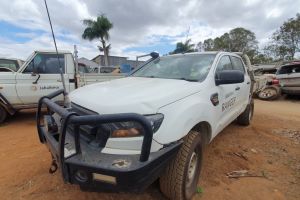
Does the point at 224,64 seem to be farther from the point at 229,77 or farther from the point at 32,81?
the point at 32,81

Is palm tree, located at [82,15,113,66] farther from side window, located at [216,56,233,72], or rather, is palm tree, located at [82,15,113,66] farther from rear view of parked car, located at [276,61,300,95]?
side window, located at [216,56,233,72]

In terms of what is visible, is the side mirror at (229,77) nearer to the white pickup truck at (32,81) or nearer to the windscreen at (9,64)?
the white pickup truck at (32,81)

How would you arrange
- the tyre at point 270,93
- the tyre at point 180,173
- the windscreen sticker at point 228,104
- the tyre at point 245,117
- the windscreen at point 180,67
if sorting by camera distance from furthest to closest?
1. the tyre at point 270,93
2. the tyre at point 245,117
3. the windscreen sticker at point 228,104
4. the windscreen at point 180,67
5. the tyre at point 180,173

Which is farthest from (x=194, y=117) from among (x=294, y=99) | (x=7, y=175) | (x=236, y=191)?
(x=294, y=99)

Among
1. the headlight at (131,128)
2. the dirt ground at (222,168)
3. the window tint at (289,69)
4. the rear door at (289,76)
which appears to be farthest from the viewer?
the window tint at (289,69)

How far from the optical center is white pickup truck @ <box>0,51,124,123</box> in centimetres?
564

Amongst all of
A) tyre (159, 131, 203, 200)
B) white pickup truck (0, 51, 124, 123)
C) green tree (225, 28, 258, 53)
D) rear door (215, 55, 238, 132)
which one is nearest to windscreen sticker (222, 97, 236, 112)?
rear door (215, 55, 238, 132)

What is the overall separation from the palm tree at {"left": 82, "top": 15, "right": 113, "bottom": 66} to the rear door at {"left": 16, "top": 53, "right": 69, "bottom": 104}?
24.1m

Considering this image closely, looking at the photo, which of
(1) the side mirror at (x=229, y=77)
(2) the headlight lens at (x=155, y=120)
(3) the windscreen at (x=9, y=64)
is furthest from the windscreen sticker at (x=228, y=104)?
(3) the windscreen at (x=9, y=64)

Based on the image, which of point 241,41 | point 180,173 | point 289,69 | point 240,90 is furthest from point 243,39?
point 180,173

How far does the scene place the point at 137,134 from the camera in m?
1.90

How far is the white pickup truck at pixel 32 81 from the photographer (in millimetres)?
5641

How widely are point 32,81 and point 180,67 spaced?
14.0 feet

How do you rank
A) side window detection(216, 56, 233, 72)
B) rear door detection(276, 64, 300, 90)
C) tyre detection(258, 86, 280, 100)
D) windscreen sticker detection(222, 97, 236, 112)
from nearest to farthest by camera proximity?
1. windscreen sticker detection(222, 97, 236, 112)
2. side window detection(216, 56, 233, 72)
3. rear door detection(276, 64, 300, 90)
4. tyre detection(258, 86, 280, 100)
